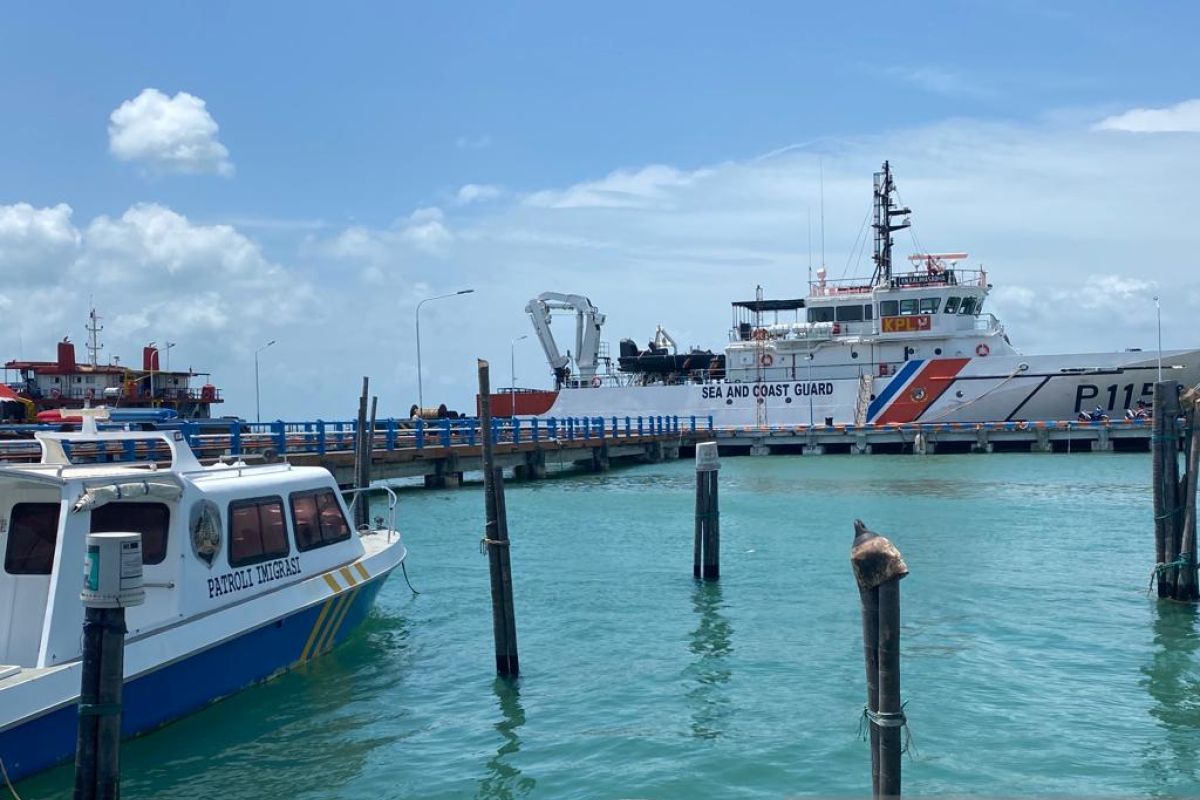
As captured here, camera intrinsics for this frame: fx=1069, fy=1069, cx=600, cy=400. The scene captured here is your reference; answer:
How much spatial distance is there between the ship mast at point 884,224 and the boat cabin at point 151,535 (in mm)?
43475

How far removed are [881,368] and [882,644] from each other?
44688mm

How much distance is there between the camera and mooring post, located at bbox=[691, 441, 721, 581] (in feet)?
54.5

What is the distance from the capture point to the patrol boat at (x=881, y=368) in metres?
46.2

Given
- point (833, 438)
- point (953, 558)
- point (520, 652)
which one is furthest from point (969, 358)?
point (520, 652)

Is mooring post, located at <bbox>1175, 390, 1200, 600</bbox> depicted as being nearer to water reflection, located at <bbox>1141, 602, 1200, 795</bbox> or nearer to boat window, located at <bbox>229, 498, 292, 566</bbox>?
water reflection, located at <bbox>1141, 602, 1200, 795</bbox>

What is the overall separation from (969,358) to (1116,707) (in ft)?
127

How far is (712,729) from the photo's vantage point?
384 inches

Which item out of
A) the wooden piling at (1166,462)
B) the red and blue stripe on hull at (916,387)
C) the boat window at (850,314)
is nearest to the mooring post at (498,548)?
the wooden piling at (1166,462)

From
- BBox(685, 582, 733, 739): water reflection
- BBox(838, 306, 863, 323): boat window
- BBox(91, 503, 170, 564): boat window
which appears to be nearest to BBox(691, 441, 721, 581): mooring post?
BBox(685, 582, 733, 739): water reflection

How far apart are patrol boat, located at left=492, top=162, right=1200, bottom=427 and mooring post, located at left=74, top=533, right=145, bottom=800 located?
147ft

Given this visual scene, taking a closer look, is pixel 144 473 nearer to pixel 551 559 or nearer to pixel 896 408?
pixel 551 559

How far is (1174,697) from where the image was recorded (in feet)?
34.2

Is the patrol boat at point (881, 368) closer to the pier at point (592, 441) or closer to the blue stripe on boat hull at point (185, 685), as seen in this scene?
the pier at point (592, 441)

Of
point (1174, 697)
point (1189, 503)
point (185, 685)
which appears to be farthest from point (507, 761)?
point (1189, 503)
